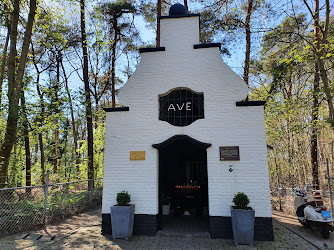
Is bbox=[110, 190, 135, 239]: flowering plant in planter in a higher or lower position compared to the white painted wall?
lower

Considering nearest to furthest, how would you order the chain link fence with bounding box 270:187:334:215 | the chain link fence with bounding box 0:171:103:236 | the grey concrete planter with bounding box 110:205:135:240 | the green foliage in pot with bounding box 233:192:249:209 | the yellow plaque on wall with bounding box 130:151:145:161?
the green foliage in pot with bounding box 233:192:249:209 → the grey concrete planter with bounding box 110:205:135:240 → the chain link fence with bounding box 0:171:103:236 → the yellow plaque on wall with bounding box 130:151:145:161 → the chain link fence with bounding box 270:187:334:215

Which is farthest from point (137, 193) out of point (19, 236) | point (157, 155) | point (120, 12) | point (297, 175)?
point (120, 12)

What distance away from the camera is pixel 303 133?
350 inches

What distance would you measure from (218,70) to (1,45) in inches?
444

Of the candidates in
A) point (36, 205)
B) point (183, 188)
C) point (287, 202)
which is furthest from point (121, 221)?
point (287, 202)

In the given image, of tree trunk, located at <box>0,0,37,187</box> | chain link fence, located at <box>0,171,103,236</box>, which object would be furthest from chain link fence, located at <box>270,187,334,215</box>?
tree trunk, located at <box>0,0,37,187</box>

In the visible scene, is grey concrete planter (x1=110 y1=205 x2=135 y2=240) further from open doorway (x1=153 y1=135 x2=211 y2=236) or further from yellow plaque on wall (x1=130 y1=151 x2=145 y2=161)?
yellow plaque on wall (x1=130 y1=151 x2=145 y2=161)

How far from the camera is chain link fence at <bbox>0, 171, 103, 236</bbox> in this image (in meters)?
5.58

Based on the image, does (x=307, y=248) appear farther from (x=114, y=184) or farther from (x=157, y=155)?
(x=114, y=184)

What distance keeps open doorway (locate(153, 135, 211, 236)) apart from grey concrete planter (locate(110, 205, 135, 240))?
0.99 meters

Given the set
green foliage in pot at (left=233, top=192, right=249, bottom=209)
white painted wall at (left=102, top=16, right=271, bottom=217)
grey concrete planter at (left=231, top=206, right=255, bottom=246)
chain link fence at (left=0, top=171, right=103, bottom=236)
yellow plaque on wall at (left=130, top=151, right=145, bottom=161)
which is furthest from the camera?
yellow plaque on wall at (left=130, top=151, right=145, bottom=161)

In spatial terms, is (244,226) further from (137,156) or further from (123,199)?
(137,156)

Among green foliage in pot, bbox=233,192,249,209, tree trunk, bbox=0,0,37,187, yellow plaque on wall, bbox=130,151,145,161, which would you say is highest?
tree trunk, bbox=0,0,37,187

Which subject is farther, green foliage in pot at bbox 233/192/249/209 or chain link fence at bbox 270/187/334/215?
chain link fence at bbox 270/187/334/215
